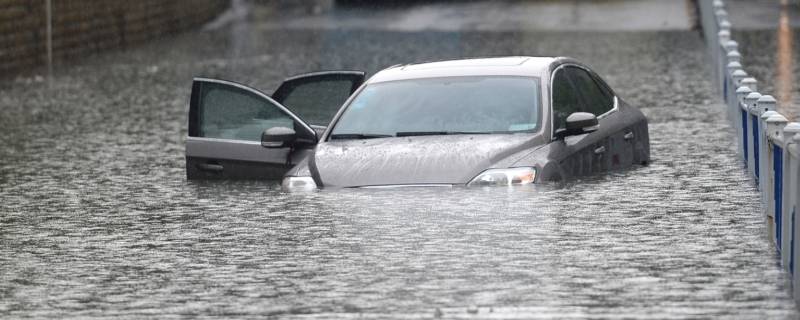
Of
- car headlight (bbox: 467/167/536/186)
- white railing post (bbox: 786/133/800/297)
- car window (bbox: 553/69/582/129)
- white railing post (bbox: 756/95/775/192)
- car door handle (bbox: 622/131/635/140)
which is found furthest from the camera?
car door handle (bbox: 622/131/635/140)

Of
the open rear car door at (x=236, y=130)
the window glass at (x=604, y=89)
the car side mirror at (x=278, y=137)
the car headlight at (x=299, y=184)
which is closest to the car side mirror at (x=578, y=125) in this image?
the window glass at (x=604, y=89)

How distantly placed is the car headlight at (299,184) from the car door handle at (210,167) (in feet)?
5.90

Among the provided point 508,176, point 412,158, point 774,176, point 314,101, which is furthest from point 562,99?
point 774,176

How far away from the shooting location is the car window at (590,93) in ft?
44.9

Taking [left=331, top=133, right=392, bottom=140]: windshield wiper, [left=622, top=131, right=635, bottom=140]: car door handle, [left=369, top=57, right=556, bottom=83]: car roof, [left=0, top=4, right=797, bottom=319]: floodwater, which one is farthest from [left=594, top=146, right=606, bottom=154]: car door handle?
[left=331, top=133, right=392, bottom=140]: windshield wiper

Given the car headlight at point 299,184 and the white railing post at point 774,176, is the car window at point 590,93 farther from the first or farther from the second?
the white railing post at point 774,176

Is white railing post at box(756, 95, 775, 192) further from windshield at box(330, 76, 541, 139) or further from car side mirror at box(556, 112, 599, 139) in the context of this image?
windshield at box(330, 76, 541, 139)

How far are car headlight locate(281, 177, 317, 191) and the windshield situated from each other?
51 cm

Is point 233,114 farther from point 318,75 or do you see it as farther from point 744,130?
point 744,130

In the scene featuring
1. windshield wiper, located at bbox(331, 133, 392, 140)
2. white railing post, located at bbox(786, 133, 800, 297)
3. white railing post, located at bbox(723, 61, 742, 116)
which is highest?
white railing post, located at bbox(786, 133, 800, 297)

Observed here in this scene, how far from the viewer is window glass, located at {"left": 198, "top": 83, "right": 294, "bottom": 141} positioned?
14328 mm

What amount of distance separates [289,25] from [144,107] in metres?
18.1

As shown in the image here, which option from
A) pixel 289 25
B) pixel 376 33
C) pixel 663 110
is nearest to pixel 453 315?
pixel 663 110

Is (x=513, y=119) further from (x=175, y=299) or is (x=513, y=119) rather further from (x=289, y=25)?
(x=289, y=25)
